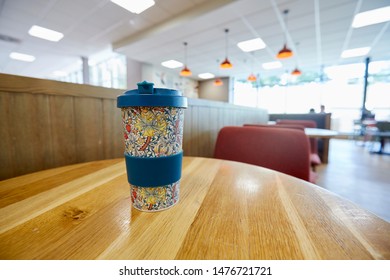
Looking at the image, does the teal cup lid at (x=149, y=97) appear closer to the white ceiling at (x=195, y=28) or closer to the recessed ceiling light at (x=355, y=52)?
the white ceiling at (x=195, y=28)

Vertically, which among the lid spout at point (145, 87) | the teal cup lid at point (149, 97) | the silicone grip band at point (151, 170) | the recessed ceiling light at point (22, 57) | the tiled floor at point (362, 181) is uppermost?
the recessed ceiling light at point (22, 57)

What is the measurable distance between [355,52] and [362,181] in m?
5.89

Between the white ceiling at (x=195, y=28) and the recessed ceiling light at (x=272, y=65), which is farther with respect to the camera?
the recessed ceiling light at (x=272, y=65)

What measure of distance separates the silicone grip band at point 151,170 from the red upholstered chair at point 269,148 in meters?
0.87

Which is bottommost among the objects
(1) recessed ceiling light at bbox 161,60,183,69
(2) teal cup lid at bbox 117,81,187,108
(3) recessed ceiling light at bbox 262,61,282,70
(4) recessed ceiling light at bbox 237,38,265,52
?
(2) teal cup lid at bbox 117,81,187,108

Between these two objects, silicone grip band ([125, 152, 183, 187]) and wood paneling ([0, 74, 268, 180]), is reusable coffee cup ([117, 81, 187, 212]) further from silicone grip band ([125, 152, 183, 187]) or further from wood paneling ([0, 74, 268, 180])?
wood paneling ([0, 74, 268, 180])

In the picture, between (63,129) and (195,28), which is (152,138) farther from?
(195,28)

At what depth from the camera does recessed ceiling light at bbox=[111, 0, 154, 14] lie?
145 inches

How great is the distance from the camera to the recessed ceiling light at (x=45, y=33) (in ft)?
16.1

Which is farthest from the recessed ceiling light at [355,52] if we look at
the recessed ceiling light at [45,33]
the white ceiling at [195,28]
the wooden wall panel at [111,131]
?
the recessed ceiling light at [45,33]

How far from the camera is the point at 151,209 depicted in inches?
16.2

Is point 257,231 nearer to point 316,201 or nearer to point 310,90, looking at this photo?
point 316,201

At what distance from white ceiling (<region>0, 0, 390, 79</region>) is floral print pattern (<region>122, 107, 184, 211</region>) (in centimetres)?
422

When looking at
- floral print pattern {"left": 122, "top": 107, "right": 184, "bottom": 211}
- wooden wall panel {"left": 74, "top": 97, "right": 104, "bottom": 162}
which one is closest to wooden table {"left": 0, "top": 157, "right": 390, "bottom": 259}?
floral print pattern {"left": 122, "top": 107, "right": 184, "bottom": 211}
